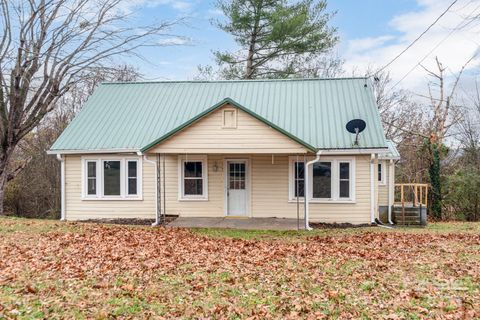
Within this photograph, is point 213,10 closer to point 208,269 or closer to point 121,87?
point 121,87

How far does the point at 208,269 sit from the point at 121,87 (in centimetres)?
1327

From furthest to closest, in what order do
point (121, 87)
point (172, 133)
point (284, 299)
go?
1. point (121, 87)
2. point (172, 133)
3. point (284, 299)

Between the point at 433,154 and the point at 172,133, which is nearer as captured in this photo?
the point at 172,133

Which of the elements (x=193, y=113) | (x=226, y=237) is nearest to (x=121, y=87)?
(x=193, y=113)

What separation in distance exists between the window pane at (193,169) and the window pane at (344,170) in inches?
200

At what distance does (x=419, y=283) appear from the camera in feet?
21.9

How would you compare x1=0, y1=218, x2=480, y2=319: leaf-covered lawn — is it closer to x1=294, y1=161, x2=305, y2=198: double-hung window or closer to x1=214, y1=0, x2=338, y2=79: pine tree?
x1=294, y1=161, x2=305, y2=198: double-hung window

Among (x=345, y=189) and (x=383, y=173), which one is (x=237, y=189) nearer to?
(x=345, y=189)

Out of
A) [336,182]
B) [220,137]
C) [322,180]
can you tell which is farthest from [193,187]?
[336,182]

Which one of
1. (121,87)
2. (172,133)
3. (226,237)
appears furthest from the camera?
(121,87)

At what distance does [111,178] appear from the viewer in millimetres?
15945

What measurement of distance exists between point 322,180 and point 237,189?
10.1 feet

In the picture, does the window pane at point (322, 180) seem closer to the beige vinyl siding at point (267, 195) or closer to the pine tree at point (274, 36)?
the beige vinyl siding at point (267, 195)

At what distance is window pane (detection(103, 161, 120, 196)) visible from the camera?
15898mm
